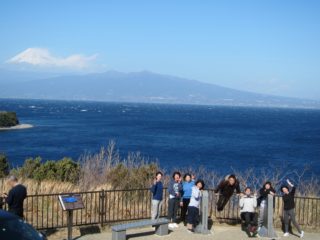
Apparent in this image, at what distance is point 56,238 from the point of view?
12.1 m

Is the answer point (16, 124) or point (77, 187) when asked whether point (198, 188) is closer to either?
point (77, 187)

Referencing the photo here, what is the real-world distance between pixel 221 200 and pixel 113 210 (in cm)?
304

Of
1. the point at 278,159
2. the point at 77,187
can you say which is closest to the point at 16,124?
the point at 278,159

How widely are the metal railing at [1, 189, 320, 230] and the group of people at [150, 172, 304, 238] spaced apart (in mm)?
990

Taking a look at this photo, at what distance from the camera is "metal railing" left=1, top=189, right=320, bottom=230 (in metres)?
13.4

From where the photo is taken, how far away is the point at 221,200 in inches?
546

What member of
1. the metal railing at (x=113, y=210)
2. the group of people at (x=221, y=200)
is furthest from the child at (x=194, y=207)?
the metal railing at (x=113, y=210)

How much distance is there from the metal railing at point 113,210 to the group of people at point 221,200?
39.0 inches

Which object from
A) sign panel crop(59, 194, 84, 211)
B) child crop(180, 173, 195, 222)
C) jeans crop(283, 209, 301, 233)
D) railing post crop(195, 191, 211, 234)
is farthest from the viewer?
child crop(180, 173, 195, 222)

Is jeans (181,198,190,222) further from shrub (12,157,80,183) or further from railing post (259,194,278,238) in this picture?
shrub (12,157,80,183)

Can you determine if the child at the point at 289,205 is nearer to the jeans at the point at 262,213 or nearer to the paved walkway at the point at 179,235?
the paved walkway at the point at 179,235

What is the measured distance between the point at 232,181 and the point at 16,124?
345 ft

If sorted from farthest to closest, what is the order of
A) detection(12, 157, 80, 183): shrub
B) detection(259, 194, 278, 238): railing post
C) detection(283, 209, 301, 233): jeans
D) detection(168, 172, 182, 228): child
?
detection(12, 157, 80, 183): shrub
detection(168, 172, 182, 228): child
detection(283, 209, 301, 233): jeans
detection(259, 194, 278, 238): railing post

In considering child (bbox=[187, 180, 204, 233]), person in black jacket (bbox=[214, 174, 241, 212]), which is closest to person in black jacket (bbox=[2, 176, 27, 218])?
child (bbox=[187, 180, 204, 233])
